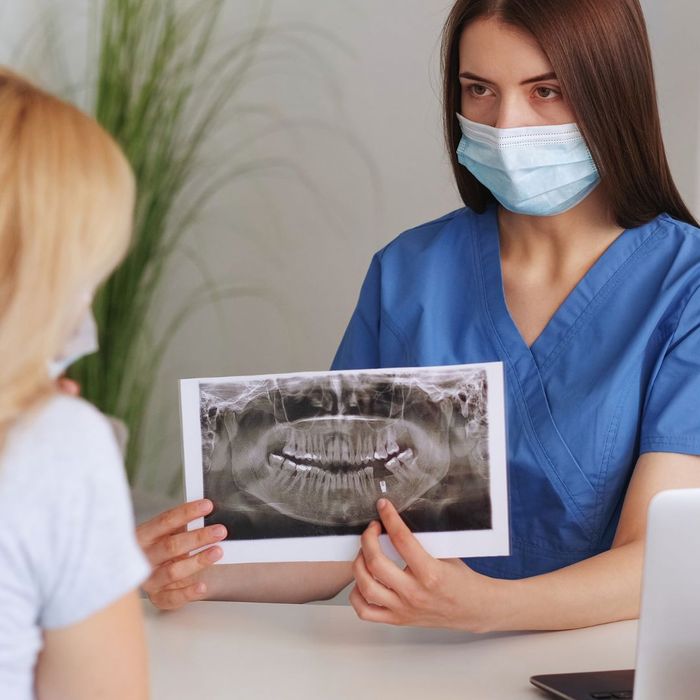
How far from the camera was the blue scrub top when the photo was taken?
134 cm

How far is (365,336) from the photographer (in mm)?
1593

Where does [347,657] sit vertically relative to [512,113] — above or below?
below

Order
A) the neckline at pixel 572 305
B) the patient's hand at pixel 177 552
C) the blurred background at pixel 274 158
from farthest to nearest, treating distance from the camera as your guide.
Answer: the blurred background at pixel 274 158, the neckline at pixel 572 305, the patient's hand at pixel 177 552

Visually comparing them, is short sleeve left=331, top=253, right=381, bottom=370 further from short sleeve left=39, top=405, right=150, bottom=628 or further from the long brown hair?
short sleeve left=39, top=405, right=150, bottom=628

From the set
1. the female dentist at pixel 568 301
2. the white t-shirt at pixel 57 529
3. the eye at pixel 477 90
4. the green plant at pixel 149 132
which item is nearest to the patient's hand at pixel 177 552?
the female dentist at pixel 568 301

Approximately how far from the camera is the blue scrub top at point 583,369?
1.34 metres

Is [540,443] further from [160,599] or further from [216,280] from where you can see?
[216,280]

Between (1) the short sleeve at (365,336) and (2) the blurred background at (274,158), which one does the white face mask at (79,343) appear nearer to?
(1) the short sleeve at (365,336)

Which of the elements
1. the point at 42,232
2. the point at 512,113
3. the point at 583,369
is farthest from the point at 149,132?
the point at 42,232

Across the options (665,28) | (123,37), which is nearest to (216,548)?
(123,37)

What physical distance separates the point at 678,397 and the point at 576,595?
298mm

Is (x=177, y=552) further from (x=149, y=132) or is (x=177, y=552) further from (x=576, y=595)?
(x=149, y=132)

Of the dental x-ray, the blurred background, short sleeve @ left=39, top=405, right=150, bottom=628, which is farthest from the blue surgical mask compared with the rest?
the blurred background

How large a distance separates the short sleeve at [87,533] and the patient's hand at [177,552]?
0.43 m
